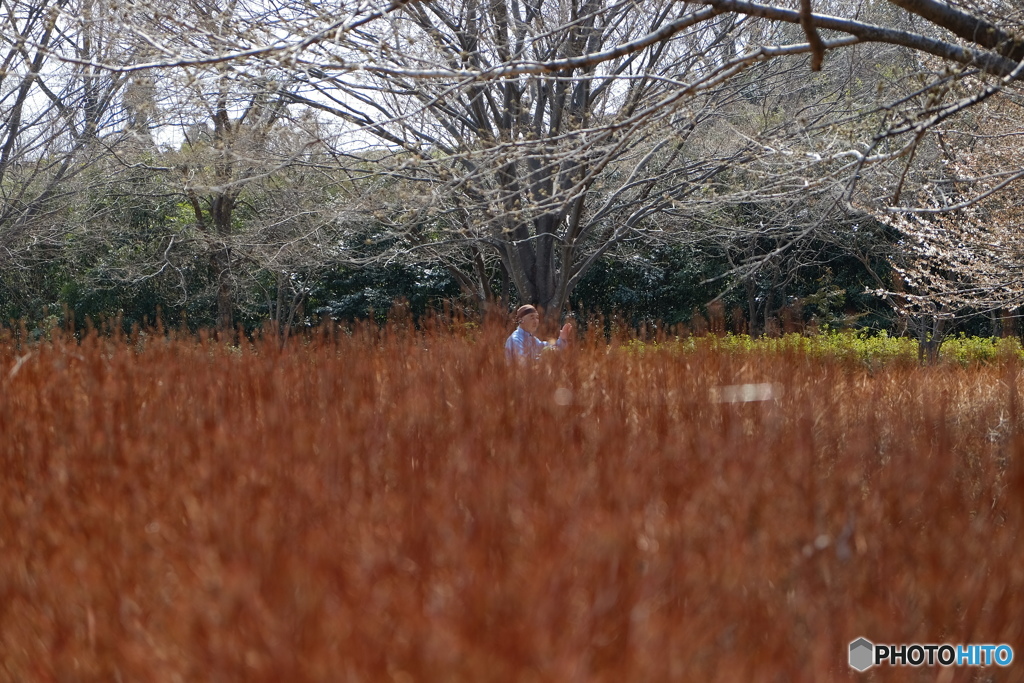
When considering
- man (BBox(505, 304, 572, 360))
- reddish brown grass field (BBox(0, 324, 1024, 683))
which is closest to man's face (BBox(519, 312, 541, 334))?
man (BBox(505, 304, 572, 360))

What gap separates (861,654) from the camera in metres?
2.13

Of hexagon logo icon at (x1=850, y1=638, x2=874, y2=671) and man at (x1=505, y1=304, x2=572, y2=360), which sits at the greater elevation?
man at (x1=505, y1=304, x2=572, y2=360)

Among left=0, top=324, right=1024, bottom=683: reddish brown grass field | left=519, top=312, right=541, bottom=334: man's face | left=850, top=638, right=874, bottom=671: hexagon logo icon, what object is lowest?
left=850, top=638, right=874, bottom=671: hexagon logo icon

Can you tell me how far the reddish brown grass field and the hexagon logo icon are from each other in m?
0.03

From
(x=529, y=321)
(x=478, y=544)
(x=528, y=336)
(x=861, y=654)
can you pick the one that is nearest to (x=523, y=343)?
(x=528, y=336)

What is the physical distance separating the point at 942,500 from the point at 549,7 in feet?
26.7

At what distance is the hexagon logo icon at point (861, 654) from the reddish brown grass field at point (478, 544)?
0.11ft

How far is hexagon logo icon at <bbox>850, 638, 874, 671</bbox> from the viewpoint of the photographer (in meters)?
2.11

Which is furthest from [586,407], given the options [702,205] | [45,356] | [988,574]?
[702,205]

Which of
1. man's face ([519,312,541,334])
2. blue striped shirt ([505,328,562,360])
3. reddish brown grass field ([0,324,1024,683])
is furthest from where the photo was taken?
man's face ([519,312,541,334])

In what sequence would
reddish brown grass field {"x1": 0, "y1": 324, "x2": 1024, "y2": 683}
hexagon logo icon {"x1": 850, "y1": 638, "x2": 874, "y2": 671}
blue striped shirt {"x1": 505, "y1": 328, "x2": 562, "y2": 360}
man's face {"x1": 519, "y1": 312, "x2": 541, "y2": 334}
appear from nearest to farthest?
reddish brown grass field {"x1": 0, "y1": 324, "x2": 1024, "y2": 683} → hexagon logo icon {"x1": 850, "y1": 638, "x2": 874, "y2": 671} → blue striped shirt {"x1": 505, "y1": 328, "x2": 562, "y2": 360} → man's face {"x1": 519, "y1": 312, "x2": 541, "y2": 334}

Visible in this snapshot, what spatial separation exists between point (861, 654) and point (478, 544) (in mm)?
932

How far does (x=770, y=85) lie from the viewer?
1082 cm

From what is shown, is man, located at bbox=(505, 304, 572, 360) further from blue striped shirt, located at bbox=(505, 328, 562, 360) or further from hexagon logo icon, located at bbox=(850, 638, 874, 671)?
hexagon logo icon, located at bbox=(850, 638, 874, 671)
